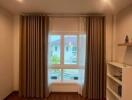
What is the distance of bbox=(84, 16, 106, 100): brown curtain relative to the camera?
5.06m

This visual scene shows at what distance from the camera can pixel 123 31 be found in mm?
4590

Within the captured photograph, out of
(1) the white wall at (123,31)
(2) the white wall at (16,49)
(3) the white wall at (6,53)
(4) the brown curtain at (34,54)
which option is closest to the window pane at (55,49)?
(4) the brown curtain at (34,54)

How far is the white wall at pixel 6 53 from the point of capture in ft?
14.8

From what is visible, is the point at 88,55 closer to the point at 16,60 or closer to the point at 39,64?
the point at 39,64

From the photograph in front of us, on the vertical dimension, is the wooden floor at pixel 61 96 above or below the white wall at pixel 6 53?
below

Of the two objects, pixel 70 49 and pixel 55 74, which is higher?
pixel 70 49

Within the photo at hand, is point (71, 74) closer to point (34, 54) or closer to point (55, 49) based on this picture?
point (55, 49)

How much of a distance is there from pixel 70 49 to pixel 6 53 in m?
1.90

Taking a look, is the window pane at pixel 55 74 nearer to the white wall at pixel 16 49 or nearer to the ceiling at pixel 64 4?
the white wall at pixel 16 49

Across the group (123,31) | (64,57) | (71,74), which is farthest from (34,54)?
(123,31)

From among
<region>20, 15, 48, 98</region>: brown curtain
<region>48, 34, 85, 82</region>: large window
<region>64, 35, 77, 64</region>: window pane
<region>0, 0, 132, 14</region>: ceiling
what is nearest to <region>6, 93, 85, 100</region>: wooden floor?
<region>20, 15, 48, 98</region>: brown curtain

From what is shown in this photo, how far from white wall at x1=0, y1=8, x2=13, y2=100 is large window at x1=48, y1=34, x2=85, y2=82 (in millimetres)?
1190

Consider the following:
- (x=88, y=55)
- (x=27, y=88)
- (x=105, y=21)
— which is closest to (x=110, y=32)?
(x=105, y=21)

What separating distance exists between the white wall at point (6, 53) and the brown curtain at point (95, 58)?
2.25 meters
